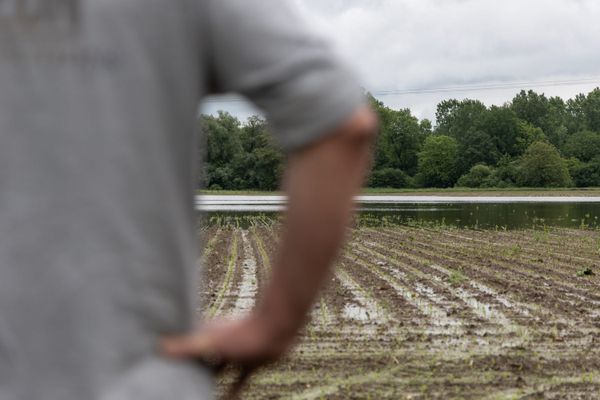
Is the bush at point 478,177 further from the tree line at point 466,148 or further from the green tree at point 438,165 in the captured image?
the green tree at point 438,165

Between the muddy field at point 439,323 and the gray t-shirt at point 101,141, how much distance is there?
6011mm

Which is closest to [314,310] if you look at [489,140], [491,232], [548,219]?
[491,232]

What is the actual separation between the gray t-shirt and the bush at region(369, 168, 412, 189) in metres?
103

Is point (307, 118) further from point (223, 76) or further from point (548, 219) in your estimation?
point (548, 219)

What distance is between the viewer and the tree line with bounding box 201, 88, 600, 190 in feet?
325

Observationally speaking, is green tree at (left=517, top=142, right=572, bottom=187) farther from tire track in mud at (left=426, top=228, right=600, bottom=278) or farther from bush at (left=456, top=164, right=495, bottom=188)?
tire track in mud at (left=426, top=228, right=600, bottom=278)

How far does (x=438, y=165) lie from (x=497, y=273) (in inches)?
3785

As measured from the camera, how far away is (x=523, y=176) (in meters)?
101

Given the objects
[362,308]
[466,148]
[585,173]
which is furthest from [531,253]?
[466,148]

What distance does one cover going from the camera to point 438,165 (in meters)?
111

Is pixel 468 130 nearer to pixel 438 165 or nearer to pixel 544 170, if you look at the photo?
pixel 438 165

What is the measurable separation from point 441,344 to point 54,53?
8.39m

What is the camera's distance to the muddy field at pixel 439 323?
757 centimetres

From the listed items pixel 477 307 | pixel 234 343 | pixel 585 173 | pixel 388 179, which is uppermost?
pixel 234 343
